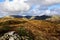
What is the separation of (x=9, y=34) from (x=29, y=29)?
4.21 meters

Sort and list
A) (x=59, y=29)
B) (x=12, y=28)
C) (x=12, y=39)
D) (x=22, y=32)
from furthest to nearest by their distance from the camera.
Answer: (x=59, y=29) → (x=12, y=28) → (x=22, y=32) → (x=12, y=39)

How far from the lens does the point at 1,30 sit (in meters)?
27.0

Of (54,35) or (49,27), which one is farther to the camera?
(49,27)

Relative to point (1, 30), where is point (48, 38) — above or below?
below

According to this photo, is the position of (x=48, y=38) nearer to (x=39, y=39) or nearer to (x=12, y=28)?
(x=39, y=39)

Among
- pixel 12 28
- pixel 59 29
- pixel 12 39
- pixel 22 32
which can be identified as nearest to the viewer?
pixel 12 39

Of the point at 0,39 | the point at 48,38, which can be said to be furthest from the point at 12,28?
the point at 48,38

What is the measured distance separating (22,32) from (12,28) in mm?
2554

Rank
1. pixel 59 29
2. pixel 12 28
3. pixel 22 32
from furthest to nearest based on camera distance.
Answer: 1. pixel 59 29
2. pixel 12 28
3. pixel 22 32

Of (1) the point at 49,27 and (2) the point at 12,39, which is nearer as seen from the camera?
(2) the point at 12,39

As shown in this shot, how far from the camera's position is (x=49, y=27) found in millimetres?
30406

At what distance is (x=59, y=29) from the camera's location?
30047mm

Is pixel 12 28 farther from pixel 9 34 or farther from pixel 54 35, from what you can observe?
pixel 54 35

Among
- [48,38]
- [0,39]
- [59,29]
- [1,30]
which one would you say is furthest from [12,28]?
[59,29]
